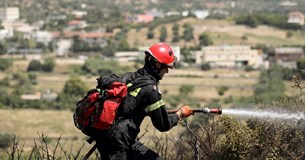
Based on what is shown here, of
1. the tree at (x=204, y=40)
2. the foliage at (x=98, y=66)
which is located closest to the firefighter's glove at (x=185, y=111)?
the foliage at (x=98, y=66)

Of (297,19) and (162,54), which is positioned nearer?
(162,54)

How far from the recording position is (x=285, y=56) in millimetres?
88062

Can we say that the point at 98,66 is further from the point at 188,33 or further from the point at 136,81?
the point at 136,81

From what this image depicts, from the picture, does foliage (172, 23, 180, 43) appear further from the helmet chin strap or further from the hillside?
the helmet chin strap

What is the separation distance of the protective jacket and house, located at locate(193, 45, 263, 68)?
8366cm

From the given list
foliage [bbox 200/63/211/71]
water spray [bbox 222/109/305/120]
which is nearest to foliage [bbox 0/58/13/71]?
foliage [bbox 200/63/211/71]

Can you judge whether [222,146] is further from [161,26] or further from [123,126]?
[161,26]

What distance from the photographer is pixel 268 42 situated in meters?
112

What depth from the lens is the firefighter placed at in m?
5.65

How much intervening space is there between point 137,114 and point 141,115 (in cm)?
4

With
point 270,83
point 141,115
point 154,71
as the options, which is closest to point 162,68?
point 154,71

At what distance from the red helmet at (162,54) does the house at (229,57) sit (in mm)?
83497

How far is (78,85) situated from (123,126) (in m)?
60.0

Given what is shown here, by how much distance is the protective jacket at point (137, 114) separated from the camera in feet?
18.5
